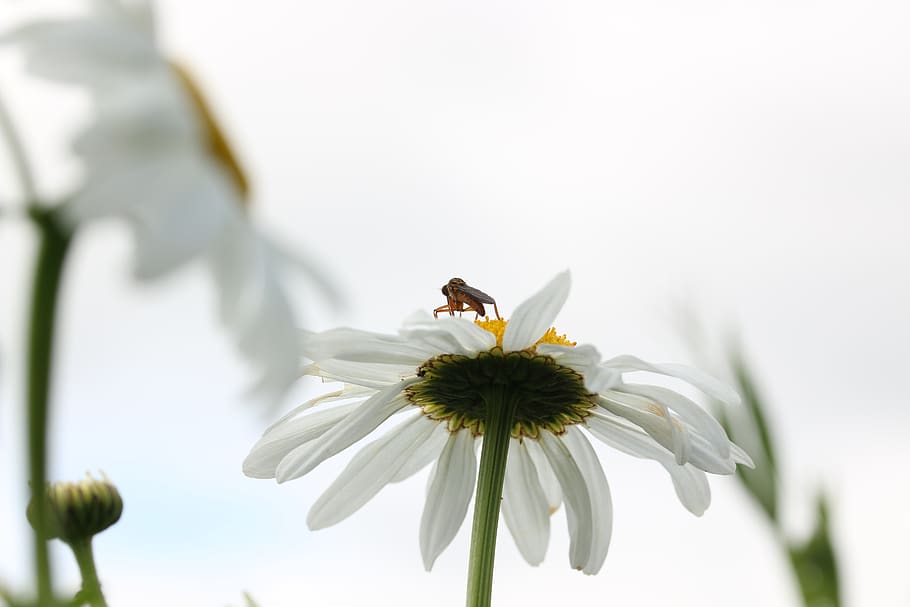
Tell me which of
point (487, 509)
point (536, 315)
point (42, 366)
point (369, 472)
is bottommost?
point (42, 366)

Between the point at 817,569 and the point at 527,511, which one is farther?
the point at 527,511

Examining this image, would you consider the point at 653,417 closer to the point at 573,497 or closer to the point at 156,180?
the point at 573,497

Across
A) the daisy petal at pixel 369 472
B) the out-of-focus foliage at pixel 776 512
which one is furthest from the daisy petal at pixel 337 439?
the out-of-focus foliage at pixel 776 512

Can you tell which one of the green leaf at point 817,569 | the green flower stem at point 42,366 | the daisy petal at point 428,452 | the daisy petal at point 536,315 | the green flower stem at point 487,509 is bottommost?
the green flower stem at point 42,366

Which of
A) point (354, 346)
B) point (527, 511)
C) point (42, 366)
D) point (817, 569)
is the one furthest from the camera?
point (527, 511)

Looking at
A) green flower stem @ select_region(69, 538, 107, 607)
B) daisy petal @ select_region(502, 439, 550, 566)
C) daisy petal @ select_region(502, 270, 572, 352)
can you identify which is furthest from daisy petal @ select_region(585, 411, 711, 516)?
green flower stem @ select_region(69, 538, 107, 607)

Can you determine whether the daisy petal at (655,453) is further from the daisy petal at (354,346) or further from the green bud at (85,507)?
the green bud at (85,507)

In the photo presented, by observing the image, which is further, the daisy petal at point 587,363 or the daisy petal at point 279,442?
the daisy petal at point 279,442

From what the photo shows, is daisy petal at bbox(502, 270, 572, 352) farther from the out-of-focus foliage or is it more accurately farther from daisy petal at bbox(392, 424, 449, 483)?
the out-of-focus foliage

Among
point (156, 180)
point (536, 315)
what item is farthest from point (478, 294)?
point (156, 180)
